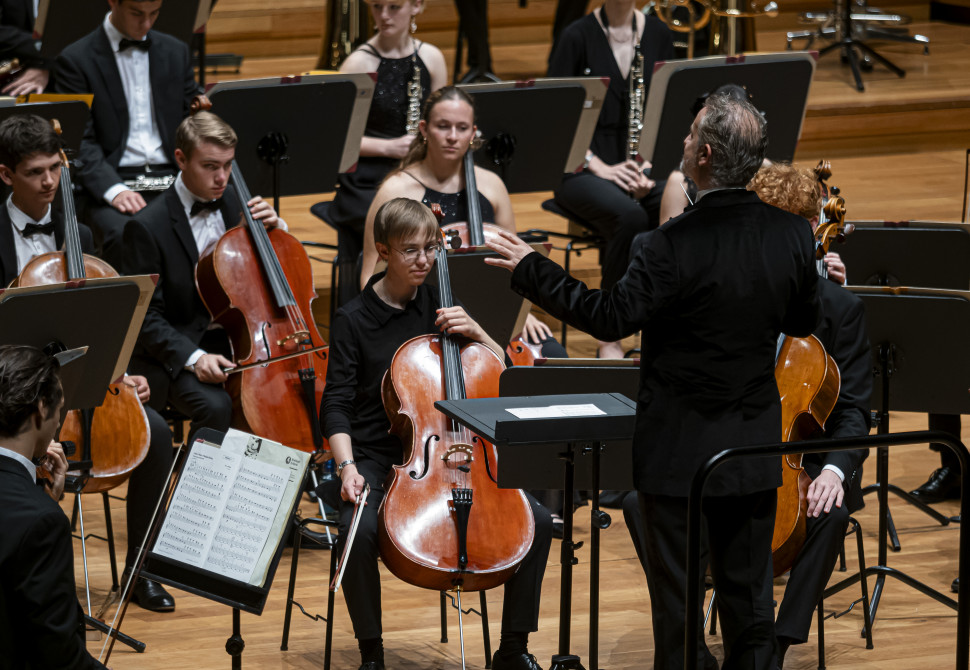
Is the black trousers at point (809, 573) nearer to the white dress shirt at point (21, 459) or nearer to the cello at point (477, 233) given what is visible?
the cello at point (477, 233)

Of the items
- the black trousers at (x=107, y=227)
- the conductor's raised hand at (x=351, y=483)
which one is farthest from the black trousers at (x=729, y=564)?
the black trousers at (x=107, y=227)

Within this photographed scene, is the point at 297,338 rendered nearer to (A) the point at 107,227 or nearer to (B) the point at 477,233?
(B) the point at 477,233

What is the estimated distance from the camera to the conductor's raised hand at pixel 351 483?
9.27ft

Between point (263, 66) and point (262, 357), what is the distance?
3876mm

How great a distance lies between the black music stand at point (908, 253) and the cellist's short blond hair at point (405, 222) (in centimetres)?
120

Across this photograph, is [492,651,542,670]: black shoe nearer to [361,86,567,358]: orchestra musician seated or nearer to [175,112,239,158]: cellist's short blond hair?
[361,86,567,358]: orchestra musician seated

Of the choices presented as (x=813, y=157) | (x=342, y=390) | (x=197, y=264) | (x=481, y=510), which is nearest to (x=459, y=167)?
(x=197, y=264)

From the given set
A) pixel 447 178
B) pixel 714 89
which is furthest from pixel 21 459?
pixel 714 89

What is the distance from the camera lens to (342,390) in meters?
3.01

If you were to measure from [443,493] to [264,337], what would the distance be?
86 cm

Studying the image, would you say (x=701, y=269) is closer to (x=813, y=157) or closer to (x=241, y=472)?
(x=241, y=472)

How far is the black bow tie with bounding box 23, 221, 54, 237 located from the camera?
3.33m

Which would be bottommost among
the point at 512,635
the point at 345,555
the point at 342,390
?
the point at 512,635

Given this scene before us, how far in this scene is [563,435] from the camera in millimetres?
2256
